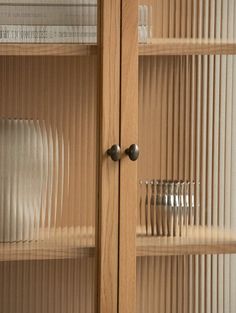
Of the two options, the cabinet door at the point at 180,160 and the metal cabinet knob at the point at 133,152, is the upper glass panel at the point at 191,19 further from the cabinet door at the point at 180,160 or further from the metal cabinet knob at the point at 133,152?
the metal cabinet knob at the point at 133,152

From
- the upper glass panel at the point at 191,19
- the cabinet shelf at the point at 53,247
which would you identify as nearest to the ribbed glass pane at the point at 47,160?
the cabinet shelf at the point at 53,247

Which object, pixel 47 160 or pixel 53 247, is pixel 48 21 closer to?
pixel 47 160

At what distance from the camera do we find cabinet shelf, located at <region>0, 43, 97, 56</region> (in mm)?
1191

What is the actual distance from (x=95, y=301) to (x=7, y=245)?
0.17 m

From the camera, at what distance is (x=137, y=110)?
4.03 feet

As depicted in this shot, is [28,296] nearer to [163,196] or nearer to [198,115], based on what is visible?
[163,196]

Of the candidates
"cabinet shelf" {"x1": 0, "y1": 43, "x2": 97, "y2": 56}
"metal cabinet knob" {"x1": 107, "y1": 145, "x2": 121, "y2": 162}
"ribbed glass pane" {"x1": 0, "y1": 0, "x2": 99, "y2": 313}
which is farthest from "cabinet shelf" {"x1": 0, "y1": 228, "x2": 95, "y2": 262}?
"cabinet shelf" {"x1": 0, "y1": 43, "x2": 97, "y2": 56}

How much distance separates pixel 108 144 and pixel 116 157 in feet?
0.08

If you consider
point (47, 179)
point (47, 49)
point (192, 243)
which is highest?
point (47, 49)

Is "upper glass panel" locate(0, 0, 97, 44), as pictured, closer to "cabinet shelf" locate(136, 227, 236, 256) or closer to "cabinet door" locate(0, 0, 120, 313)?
"cabinet door" locate(0, 0, 120, 313)

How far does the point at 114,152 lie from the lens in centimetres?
120

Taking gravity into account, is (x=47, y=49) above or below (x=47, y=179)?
above

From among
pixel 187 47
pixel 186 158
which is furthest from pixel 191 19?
pixel 186 158

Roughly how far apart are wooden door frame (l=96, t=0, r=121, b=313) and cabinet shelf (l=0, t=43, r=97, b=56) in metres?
0.02
